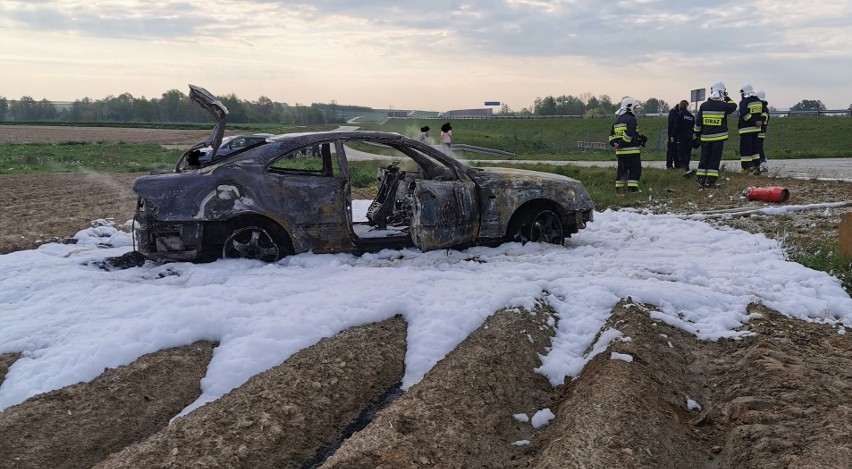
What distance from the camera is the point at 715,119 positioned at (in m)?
12.9

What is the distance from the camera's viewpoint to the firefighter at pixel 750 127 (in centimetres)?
1440

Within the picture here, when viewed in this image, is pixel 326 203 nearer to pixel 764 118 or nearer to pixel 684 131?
pixel 684 131

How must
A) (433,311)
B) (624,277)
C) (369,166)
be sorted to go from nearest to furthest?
1. (433,311)
2. (624,277)
3. (369,166)

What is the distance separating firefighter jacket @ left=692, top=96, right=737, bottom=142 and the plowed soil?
8226 millimetres

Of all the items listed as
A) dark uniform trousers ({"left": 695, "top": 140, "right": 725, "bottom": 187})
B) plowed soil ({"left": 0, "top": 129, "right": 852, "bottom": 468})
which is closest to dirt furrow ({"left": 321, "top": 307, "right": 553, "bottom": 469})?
plowed soil ({"left": 0, "top": 129, "right": 852, "bottom": 468})

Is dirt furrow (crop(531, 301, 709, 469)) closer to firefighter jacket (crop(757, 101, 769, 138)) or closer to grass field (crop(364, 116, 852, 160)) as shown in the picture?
firefighter jacket (crop(757, 101, 769, 138))

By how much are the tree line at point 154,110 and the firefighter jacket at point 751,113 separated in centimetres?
4312

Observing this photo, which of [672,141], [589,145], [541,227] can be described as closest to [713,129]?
[672,141]

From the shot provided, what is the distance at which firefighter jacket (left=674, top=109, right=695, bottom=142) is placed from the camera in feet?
50.3

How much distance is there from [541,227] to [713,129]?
6559mm

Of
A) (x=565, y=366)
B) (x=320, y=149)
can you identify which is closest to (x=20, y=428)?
(x=565, y=366)

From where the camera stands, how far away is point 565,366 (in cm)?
477

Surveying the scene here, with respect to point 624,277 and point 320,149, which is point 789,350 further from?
point 320,149

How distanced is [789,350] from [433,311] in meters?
2.61
